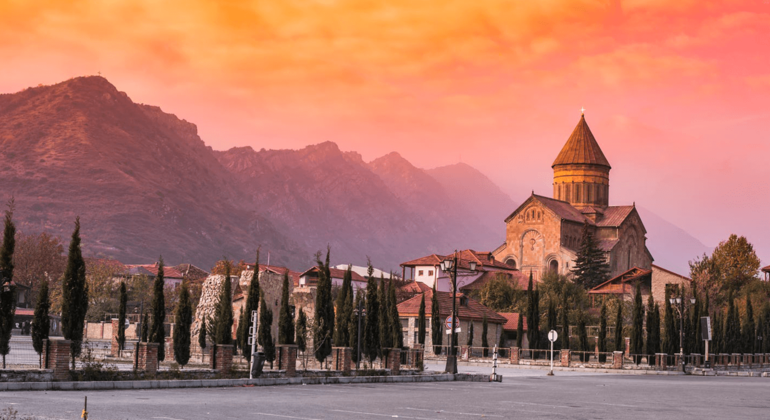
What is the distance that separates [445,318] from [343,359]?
34300mm

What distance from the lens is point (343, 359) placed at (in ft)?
95.9

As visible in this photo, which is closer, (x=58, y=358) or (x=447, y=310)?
(x=58, y=358)

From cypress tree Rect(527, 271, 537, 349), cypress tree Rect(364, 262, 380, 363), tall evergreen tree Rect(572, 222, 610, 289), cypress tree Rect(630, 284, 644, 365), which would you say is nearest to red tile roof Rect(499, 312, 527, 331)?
cypress tree Rect(527, 271, 537, 349)

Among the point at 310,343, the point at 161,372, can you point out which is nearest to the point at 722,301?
the point at 310,343

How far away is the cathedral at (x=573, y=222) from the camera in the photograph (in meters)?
105

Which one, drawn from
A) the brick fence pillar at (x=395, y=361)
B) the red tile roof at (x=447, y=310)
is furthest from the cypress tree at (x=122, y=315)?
the red tile roof at (x=447, y=310)

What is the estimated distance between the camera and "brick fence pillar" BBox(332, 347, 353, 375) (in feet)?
94.1

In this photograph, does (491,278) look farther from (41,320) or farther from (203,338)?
(41,320)

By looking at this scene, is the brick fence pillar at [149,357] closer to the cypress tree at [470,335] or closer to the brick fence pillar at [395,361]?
the brick fence pillar at [395,361]

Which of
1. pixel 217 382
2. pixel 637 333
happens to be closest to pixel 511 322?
pixel 637 333

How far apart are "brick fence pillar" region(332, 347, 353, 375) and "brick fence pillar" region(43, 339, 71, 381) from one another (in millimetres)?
9499

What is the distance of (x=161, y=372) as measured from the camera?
23.8m

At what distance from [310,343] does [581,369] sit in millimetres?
16025

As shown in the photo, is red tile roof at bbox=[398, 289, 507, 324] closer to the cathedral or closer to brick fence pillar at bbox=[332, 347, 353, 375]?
brick fence pillar at bbox=[332, 347, 353, 375]
